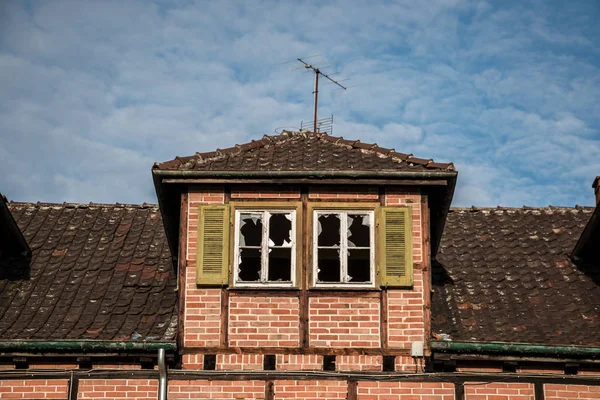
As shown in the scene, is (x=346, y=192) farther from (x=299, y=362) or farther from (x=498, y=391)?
(x=498, y=391)

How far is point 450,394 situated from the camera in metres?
14.0

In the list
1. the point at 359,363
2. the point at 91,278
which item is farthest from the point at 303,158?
the point at 91,278

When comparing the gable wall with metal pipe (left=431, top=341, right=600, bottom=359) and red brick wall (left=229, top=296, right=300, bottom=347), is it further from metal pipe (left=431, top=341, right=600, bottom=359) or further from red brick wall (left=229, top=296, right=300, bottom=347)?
metal pipe (left=431, top=341, right=600, bottom=359)

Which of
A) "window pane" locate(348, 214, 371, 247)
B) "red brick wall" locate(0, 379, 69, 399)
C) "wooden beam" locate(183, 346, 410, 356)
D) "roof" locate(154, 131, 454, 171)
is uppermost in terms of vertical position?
"roof" locate(154, 131, 454, 171)

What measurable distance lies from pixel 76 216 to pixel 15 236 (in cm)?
218

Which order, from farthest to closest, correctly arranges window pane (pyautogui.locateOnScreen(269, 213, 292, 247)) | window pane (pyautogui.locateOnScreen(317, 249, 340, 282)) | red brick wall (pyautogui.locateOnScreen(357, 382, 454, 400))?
window pane (pyautogui.locateOnScreen(317, 249, 340, 282)), window pane (pyautogui.locateOnScreen(269, 213, 292, 247)), red brick wall (pyautogui.locateOnScreen(357, 382, 454, 400))

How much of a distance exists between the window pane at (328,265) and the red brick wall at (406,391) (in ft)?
8.15

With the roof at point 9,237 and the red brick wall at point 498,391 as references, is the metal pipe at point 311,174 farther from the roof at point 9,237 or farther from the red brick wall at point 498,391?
the red brick wall at point 498,391

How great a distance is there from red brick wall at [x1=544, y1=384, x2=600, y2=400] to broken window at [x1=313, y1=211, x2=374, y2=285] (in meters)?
3.08

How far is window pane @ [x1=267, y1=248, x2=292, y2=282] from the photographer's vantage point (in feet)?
53.0

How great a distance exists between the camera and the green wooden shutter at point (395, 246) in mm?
14594

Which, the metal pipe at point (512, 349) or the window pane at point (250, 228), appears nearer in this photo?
the metal pipe at point (512, 349)

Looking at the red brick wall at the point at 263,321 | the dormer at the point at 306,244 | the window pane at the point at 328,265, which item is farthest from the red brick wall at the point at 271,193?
the red brick wall at the point at 263,321

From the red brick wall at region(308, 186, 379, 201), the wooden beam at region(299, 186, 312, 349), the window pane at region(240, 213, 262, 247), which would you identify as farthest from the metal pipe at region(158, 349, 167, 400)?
the red brick wall at region(308, 186, 379, 201)
